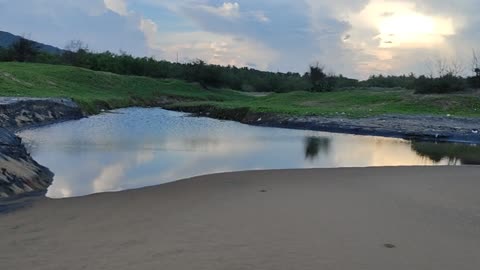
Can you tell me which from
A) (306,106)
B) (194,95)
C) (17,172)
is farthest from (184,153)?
(194,95)

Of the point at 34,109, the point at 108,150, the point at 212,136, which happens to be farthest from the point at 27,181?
the point at 34,109

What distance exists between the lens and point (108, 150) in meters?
17.6

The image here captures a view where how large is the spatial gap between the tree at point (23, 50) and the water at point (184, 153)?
59756mm

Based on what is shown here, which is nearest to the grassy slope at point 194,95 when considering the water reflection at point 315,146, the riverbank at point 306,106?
the riverbank at point 306,106

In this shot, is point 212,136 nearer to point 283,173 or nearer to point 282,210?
point 283,173

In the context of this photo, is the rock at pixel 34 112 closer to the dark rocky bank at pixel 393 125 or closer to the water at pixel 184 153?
the water at pixel 184 153

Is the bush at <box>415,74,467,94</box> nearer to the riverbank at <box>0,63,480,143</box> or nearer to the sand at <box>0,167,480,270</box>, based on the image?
the riverbank at <box>0,63,480,143</box>

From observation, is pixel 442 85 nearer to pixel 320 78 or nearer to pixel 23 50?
pixel 320 78

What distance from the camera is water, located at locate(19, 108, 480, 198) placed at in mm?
12578

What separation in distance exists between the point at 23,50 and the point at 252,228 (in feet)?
269

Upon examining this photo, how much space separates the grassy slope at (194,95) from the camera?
3725 centimetres

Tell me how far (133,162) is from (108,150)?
315 cm

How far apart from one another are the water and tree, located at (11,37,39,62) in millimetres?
59756

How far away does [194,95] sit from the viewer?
70625 mm
